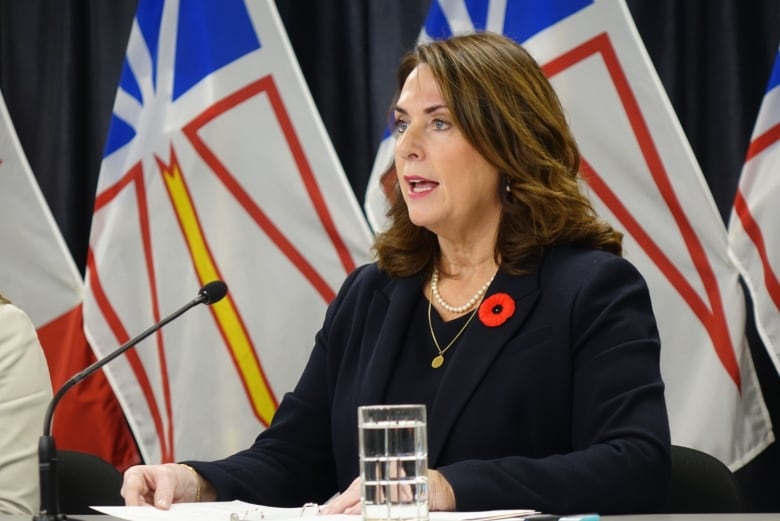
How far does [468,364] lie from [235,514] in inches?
23.3

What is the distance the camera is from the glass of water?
1.58 metres

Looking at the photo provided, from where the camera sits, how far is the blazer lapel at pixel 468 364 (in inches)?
86.2

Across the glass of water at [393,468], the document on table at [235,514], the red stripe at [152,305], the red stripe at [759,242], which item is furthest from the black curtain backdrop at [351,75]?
the glass of water at [393,468]

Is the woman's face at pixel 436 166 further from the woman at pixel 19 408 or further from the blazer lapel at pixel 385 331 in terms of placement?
the woman at pixel 19 408

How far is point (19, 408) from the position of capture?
2.69m

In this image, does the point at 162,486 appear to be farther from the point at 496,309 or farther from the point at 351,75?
the point at 351,75

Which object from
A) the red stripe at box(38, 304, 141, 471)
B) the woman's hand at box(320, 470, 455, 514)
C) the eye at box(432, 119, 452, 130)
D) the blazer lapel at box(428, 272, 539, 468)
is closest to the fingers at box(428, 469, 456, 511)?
the woman's hand at box(320, 470, 455, 514)

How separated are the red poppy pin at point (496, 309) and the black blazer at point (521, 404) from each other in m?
0.01

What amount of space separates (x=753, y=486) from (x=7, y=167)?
2.35m

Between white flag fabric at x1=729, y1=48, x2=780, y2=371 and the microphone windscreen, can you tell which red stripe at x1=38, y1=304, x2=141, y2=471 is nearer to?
the microphone windscreen

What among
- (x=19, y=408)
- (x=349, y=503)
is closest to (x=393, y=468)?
(x=349, y=503)

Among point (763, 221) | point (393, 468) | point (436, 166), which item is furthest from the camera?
point (763, 221)

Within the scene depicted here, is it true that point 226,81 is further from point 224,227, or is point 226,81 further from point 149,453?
point 149,453

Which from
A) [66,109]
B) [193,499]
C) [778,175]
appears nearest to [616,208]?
[778,175]
